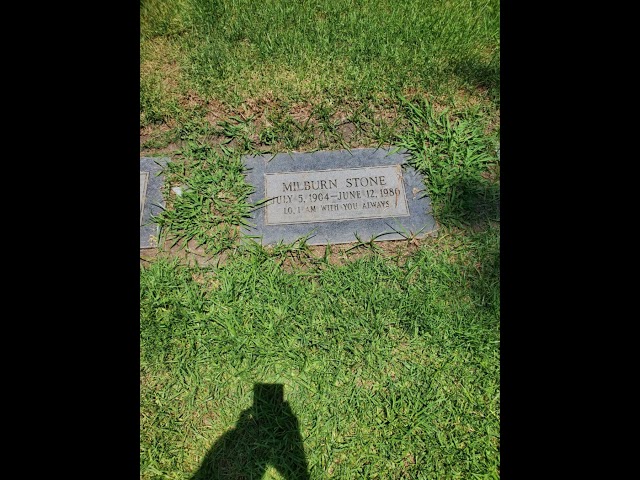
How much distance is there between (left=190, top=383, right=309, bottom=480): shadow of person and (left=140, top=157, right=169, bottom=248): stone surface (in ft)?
4.48

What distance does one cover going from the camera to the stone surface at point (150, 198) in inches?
105

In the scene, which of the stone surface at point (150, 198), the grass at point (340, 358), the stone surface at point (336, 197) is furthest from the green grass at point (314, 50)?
the grass at point (340, 358)

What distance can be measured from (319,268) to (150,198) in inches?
54.4

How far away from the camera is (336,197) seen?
8.77 feet

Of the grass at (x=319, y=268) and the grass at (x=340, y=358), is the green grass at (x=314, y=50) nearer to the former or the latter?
the grass at (x=319, y=268)

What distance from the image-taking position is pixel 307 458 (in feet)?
7.13

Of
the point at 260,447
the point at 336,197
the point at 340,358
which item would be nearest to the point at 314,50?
the point at 336,197

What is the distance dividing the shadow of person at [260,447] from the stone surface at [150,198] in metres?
1.36

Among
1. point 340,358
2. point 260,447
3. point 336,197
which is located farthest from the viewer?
point 336,197

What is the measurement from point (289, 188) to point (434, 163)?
111 cm

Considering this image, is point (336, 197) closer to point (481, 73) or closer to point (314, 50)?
point (314, 50)
